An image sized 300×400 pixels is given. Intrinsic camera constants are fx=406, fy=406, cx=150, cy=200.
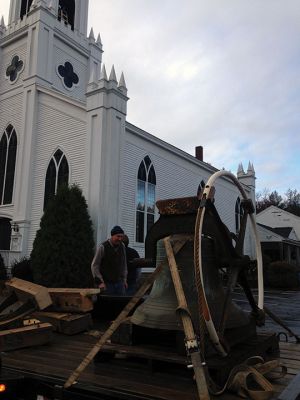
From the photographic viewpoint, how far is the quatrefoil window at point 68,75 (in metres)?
21.0

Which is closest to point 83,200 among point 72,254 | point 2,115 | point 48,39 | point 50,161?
point 72,254

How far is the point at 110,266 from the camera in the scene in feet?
22.1

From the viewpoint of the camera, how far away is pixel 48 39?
2023 cm

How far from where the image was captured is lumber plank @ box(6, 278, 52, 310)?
4.02 m

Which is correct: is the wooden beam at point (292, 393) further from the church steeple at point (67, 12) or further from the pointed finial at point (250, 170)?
the pointed finial at point (250, 170)

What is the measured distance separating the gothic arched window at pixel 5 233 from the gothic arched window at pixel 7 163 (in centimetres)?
93

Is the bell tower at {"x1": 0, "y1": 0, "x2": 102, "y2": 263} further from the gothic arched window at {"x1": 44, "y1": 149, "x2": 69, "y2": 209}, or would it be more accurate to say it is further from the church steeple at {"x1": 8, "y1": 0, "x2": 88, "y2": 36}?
the gothic arched window at {"x1": 44, "y1": 149, "x2": 69, "y2": 209}

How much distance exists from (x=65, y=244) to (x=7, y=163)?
7379mm

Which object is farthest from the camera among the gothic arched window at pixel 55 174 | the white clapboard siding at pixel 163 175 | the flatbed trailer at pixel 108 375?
the white clapboard siding at pixel 163 175

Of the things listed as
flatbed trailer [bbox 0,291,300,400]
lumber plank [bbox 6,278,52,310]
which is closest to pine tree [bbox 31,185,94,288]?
lumber plank [bbox 6,278,52,310]

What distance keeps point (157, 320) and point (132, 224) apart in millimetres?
13998

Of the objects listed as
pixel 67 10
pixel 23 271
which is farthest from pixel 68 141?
pixel 67 10

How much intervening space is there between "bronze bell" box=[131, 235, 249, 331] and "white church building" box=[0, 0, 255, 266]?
11583mm

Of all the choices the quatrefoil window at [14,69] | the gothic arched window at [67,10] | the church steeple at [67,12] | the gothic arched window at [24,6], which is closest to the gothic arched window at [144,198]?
the quatrefoil window at [14,69]
